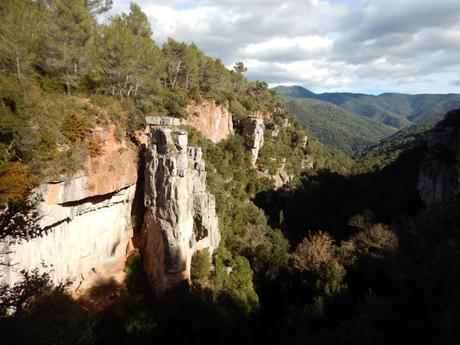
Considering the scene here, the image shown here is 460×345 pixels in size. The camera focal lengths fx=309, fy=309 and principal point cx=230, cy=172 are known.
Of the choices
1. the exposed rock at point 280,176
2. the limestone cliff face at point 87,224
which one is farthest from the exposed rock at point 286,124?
the limestone cliff face at point 87,224

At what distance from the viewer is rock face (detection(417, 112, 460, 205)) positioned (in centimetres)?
3406

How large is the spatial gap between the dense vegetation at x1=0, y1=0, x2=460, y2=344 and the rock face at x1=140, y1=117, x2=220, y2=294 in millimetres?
1254

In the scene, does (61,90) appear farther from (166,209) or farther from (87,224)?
(166,209)

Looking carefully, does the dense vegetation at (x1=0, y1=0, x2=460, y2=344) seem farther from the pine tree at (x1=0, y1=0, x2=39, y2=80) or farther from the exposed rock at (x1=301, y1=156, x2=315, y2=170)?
the exposed rock at (x1=301, y1=156, x2=315, y2=170)

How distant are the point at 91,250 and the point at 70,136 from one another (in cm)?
756

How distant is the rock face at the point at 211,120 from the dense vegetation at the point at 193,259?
1580 mm

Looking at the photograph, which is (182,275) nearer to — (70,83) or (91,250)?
(91,250)

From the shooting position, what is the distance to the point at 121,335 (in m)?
19.5

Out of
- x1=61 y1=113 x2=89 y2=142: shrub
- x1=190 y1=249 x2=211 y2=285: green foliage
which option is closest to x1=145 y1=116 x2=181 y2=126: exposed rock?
x1=61 y1=113 x2=89 y2=142: shrub

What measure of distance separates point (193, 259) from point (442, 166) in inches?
1219

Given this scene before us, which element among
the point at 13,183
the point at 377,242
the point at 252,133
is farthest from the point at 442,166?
the point at 13,183

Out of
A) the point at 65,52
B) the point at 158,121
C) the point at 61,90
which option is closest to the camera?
the point at 65,52

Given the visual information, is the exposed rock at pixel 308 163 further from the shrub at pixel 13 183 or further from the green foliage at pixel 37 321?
the green foliage at pixel 37 321

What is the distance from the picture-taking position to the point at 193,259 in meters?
24.9
